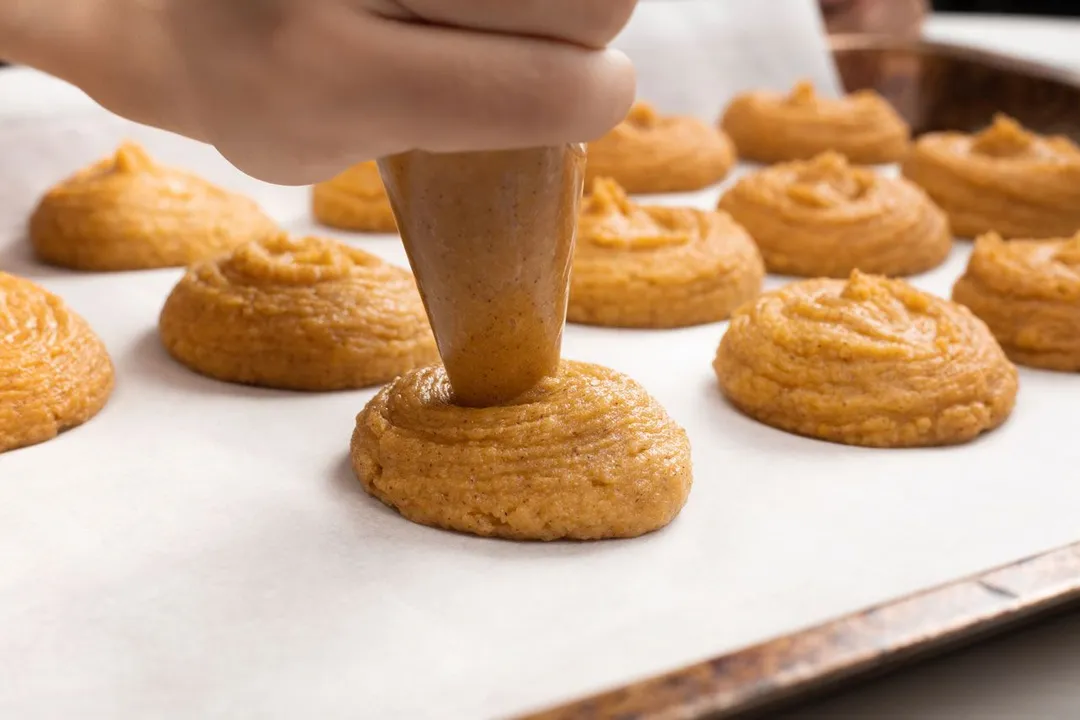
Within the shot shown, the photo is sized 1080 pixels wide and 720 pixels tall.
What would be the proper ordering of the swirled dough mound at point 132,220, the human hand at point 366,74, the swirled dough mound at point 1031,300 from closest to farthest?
Answer: 1. the human hand at point 366,74
2. the swirled dough mound at point 1031,300
3. the swirled dough mound at point 132,220

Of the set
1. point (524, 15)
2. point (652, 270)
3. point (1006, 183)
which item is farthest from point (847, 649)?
point (1006, 183)

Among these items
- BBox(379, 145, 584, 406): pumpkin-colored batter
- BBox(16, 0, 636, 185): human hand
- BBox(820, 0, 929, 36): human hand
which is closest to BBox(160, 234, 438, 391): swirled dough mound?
BBox(379, 145, 584, 406): pumpkin-colored batter

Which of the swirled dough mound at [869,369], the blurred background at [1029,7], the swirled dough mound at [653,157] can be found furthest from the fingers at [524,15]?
the blurred background at [1029,7]

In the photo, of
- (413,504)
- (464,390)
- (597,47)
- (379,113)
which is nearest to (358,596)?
(413,504)

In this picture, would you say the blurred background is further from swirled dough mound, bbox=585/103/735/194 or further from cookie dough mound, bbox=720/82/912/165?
swirled dough mound, bbox=585/103/735/194

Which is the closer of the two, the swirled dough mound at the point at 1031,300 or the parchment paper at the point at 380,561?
the parchment paper at the point at 380,561

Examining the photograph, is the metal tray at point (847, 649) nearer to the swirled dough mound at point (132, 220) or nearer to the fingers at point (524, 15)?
the fingers at point (524, 15)
